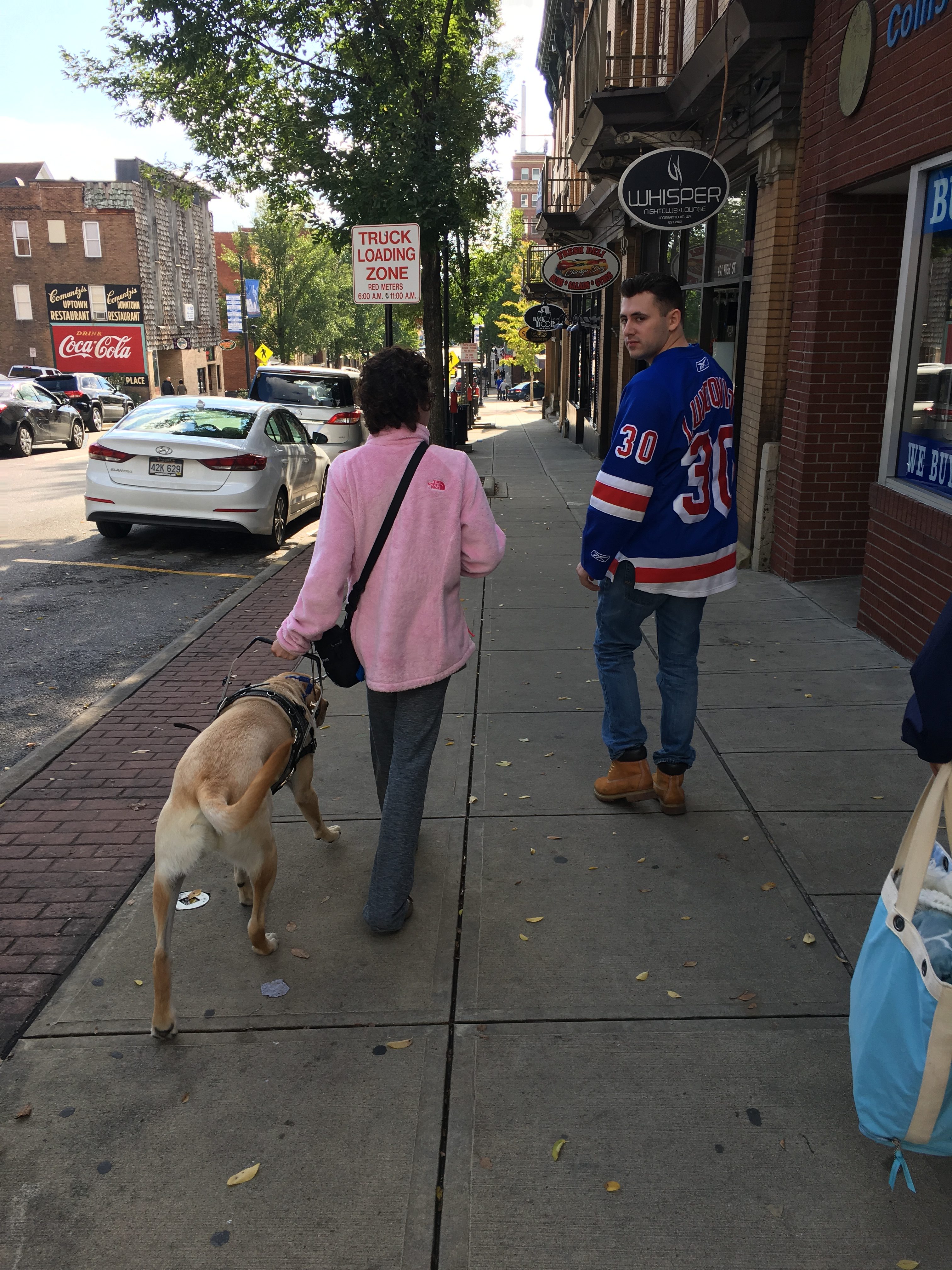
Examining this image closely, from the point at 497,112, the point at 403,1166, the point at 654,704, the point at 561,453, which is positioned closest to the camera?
the point at 403,1166

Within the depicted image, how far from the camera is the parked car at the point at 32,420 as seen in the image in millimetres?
22609

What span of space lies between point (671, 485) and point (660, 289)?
78 cm

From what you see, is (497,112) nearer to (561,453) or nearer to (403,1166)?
(561,453)

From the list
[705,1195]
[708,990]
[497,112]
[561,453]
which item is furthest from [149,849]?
[561,453]

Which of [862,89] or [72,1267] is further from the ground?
[862,89]

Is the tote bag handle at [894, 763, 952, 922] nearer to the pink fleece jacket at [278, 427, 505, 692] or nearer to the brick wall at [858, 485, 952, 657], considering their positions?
the pink fleece jacket at [278, 427, 505, 692]

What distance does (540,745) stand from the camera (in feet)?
17.5

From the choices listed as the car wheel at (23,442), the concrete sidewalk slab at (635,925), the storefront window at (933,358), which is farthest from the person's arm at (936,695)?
the car wheel at (23,442)

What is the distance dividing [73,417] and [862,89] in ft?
75.1

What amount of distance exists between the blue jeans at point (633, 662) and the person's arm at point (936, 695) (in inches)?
77.0

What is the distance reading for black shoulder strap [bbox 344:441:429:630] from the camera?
338cm

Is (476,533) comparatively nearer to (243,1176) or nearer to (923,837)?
(923,837)

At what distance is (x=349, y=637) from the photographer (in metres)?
3.60

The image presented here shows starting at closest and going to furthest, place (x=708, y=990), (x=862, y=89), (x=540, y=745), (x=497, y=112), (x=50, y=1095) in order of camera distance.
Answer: (x=50, y=1095) → (x=708, y=990) → (x=540, y=745) → (x=862, y=89) → (x=497, y=112)
